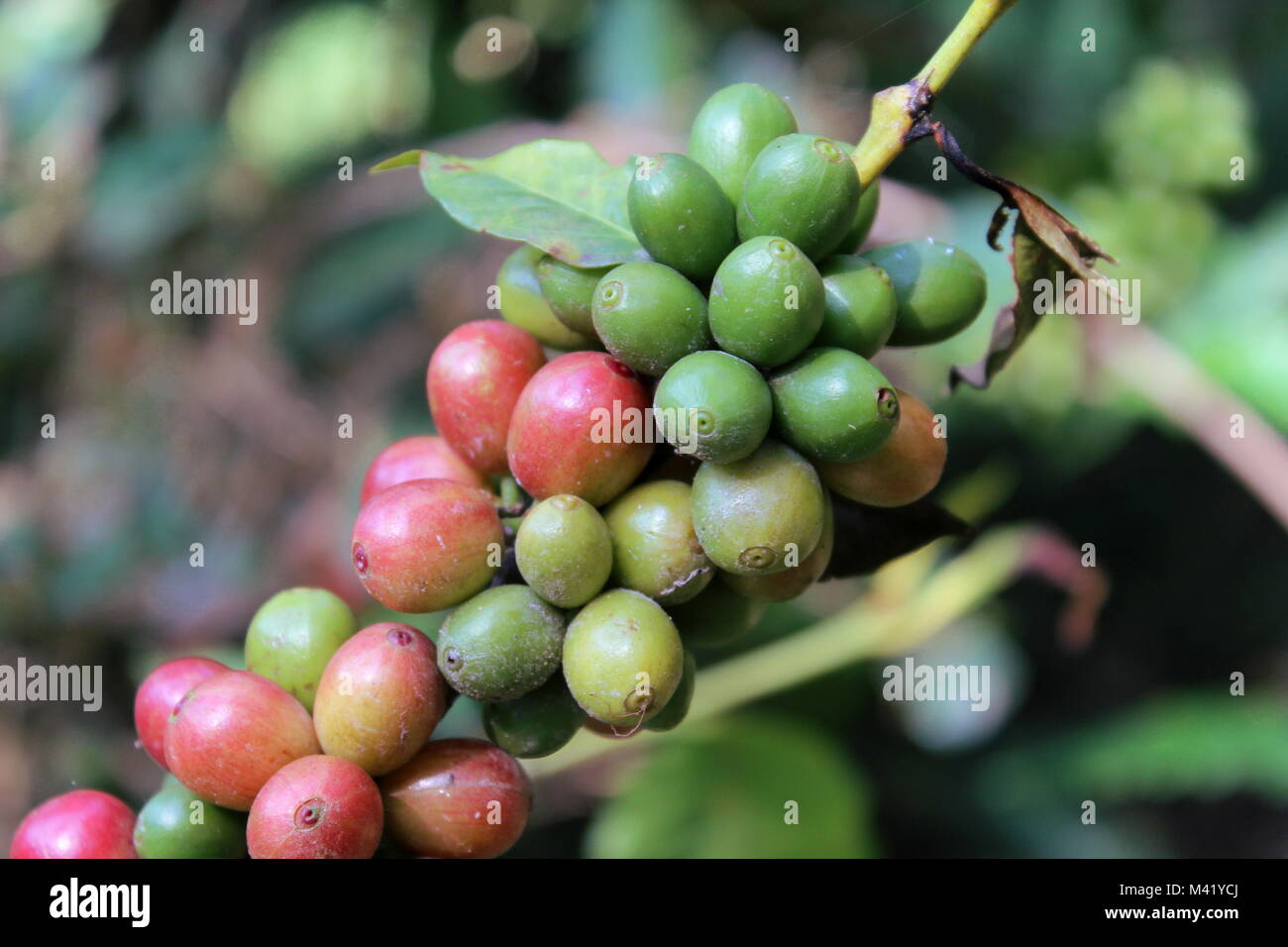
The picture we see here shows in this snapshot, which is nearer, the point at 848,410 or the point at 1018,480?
the point at 848,410

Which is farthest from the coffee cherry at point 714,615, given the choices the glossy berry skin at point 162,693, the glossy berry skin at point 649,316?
the glossy berry skin at point 162,693

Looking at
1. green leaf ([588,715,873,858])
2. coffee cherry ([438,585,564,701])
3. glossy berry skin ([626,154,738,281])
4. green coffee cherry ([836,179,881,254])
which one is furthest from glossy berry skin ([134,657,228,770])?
green leaf ([588,715,873,858])

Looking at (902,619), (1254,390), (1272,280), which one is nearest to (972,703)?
(902,619)

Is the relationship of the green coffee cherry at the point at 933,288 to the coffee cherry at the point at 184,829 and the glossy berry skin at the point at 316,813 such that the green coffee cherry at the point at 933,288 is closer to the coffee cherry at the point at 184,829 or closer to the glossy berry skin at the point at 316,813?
the glossy berry skin at the point at 316,813

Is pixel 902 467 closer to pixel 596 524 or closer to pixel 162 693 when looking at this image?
pixel 596 524
